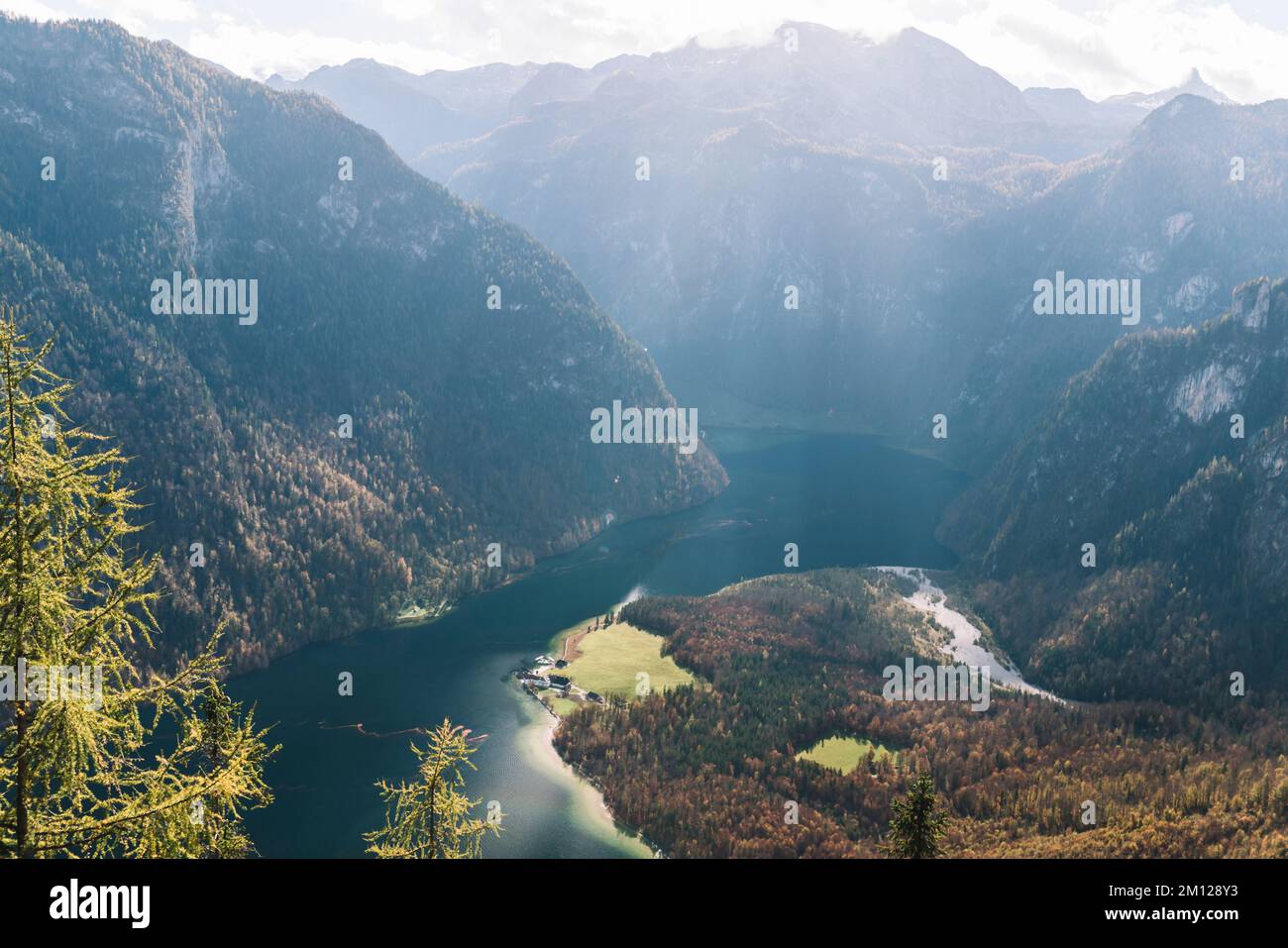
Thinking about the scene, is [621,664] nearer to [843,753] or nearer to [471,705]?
[471,705]

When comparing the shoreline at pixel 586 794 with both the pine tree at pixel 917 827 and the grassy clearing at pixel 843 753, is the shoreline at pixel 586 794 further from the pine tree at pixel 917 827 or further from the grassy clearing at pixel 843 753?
the pine tree at pixel 917 827

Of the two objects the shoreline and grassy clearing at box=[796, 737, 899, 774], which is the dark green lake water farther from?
grassy clearing at box=[796, 737, 899, 774]

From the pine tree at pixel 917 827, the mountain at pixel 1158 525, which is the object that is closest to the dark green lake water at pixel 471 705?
the mountain at pixel 1158 525

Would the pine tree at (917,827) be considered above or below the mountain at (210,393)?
below

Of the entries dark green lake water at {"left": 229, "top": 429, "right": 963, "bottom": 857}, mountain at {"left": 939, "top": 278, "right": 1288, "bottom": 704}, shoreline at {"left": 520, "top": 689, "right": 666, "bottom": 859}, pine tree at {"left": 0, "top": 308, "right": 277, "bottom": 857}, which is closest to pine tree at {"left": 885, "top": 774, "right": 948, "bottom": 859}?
shoreline at {"left": 520, "top": 689, "right": 666, "bottom": 859}

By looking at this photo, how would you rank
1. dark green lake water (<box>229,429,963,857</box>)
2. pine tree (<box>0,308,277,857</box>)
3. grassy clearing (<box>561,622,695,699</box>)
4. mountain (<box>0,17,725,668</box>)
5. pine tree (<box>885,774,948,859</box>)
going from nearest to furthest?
pine tree (<box>0,308,277,857</box>)
pine tree (<box>885,774,948,859</box>)
dark green lake water (<box>229,429,963,857</box>)
grassy clearing (<box>561,622,695,699</box>)
mountain (<box>0,17,725,668</box>)

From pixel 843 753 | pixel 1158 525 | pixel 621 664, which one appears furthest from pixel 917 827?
pixel 1158 525
